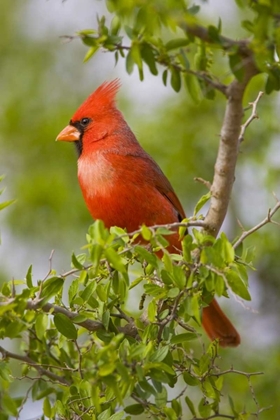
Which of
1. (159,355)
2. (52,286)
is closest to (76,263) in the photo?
(52,286)

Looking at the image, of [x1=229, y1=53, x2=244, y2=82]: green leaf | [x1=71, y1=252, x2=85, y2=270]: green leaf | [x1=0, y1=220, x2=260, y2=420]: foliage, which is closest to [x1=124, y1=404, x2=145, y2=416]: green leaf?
[x1=0, y1=220, x2=260, y2=420]: foliage

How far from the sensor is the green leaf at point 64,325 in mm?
2223

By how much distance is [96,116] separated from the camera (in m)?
3.80

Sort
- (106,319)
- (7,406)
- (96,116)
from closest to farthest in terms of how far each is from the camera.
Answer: (7,406) < (106,319) < (96,116)

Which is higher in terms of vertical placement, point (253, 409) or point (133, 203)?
point (133, 203)

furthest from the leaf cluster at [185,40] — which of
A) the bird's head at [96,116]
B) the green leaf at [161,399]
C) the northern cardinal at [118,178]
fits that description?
the bird's head at [96,116]

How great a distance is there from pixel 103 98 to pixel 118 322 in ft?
5.10

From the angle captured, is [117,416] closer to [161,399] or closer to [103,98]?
[161,399]

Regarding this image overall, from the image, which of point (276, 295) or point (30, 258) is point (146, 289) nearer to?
point (276, 295)

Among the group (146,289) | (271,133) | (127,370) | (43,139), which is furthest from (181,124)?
(127,370)

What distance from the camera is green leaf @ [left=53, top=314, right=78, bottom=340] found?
7.29 feet

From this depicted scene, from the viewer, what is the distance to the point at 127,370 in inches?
74.8

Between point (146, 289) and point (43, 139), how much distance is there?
3.40 m

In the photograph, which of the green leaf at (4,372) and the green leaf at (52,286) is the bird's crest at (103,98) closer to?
the green leaf at (52,286)
